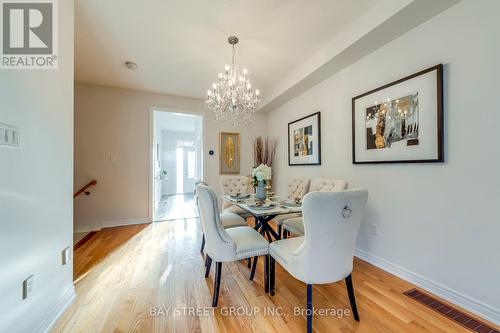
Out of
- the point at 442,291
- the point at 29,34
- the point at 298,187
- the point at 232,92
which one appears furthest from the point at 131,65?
the point at 442,291

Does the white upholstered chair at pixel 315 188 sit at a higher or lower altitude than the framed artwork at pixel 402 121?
lower

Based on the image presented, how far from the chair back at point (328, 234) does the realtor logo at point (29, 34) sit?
6.17 ft

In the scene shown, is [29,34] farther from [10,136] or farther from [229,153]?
[229,153]

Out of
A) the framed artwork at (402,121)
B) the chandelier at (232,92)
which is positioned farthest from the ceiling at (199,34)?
the framed artwork at (402,121)

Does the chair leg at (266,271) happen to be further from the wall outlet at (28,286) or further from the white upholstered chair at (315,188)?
the wall outlet at (28,286)

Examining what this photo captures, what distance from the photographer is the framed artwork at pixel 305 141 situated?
2996mm

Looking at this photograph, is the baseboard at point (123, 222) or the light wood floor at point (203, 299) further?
the baseboard at point (123, 222)

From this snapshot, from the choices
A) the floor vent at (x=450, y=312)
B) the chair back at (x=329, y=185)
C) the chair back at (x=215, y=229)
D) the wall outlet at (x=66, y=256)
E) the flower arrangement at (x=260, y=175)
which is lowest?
the floor vent at (x=450, y=312)

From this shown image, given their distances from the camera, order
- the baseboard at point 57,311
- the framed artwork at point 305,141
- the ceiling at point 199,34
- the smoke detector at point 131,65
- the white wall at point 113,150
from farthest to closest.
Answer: the white wall at point 113,150 < the framed artwork at point 305,141 < the smoke detector at point 131,65 < the ceiling at point 199,34 < the baseboard at point 57,311

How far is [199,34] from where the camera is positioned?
2.16 meters

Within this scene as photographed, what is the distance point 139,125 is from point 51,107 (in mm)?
2528

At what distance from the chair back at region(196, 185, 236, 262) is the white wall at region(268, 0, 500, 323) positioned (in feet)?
5.59

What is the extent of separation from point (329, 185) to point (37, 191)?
8.69ft

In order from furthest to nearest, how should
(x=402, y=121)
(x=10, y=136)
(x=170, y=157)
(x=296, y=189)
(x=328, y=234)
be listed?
(x=170, y=157)
(x=296, y=189)
(x=402, y=121)
(x=328, y=234)
(x=10, y=136)
